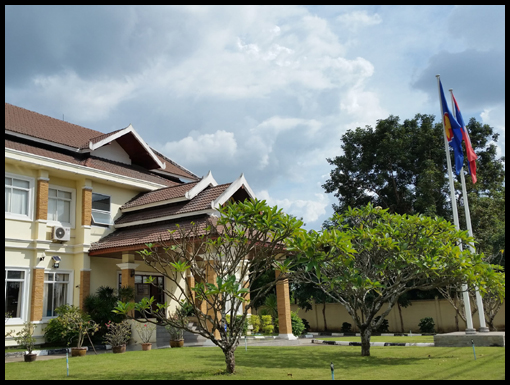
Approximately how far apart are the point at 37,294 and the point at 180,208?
5603 mm

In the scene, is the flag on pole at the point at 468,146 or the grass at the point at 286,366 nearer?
the grass at the point at 286,366

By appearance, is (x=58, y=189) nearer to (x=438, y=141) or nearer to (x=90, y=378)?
(x=90, y=378)

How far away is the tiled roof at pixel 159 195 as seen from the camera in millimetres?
18009

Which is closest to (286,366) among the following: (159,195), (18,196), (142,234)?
(142,234)

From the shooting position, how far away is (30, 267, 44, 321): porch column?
15.5 m

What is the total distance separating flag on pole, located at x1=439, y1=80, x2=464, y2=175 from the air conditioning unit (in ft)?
44.0

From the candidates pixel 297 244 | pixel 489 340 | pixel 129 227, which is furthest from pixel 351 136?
pixel 297 244

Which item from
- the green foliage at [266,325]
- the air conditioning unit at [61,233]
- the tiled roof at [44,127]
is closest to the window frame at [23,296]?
the air conditioning unit at [61,233]

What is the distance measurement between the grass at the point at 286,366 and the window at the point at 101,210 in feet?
24.3

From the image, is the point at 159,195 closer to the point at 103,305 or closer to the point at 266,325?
the point at 103,305

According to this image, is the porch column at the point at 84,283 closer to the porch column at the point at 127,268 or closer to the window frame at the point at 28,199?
the porch column at the point at 127,268

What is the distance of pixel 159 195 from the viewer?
1877 cm

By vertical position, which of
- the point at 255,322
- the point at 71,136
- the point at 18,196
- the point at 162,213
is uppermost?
the point at 71,136

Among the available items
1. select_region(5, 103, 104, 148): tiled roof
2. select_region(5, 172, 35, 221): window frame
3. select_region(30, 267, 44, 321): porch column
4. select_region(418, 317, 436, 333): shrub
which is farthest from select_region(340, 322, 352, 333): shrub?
select_region(5, 172, 35, 221): window frame
